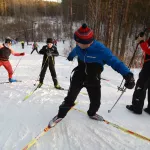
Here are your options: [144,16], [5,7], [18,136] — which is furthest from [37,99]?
[5,7]

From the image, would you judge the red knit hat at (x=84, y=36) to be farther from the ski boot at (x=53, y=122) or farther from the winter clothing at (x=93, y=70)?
the ski boot at (x=53, y=122)

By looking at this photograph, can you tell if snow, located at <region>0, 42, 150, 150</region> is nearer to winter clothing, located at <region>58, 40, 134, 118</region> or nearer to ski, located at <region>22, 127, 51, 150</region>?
ski, located at <region>22, 127, 51, 150</region>

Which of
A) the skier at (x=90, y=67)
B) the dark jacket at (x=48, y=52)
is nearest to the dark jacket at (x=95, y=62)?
the skier at (x=90, y=67)

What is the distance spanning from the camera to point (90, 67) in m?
3.27

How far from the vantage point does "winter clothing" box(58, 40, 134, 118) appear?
120 inches

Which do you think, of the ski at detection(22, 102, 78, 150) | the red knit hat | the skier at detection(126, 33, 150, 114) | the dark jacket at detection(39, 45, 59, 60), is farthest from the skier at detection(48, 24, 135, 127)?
the dark jacket at detection(39, 45, 59, 60)

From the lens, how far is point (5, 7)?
58.8 meters

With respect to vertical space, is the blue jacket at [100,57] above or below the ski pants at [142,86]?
above

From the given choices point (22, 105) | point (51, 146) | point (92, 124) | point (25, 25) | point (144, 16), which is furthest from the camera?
point (25, 25)

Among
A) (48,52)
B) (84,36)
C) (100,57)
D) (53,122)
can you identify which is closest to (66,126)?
(53,122)

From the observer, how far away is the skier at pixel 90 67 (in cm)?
298

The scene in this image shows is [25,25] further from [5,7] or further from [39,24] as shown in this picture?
[5,7]

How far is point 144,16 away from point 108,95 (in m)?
25.5

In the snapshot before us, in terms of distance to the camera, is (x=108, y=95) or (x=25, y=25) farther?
(x=25, y=25)
